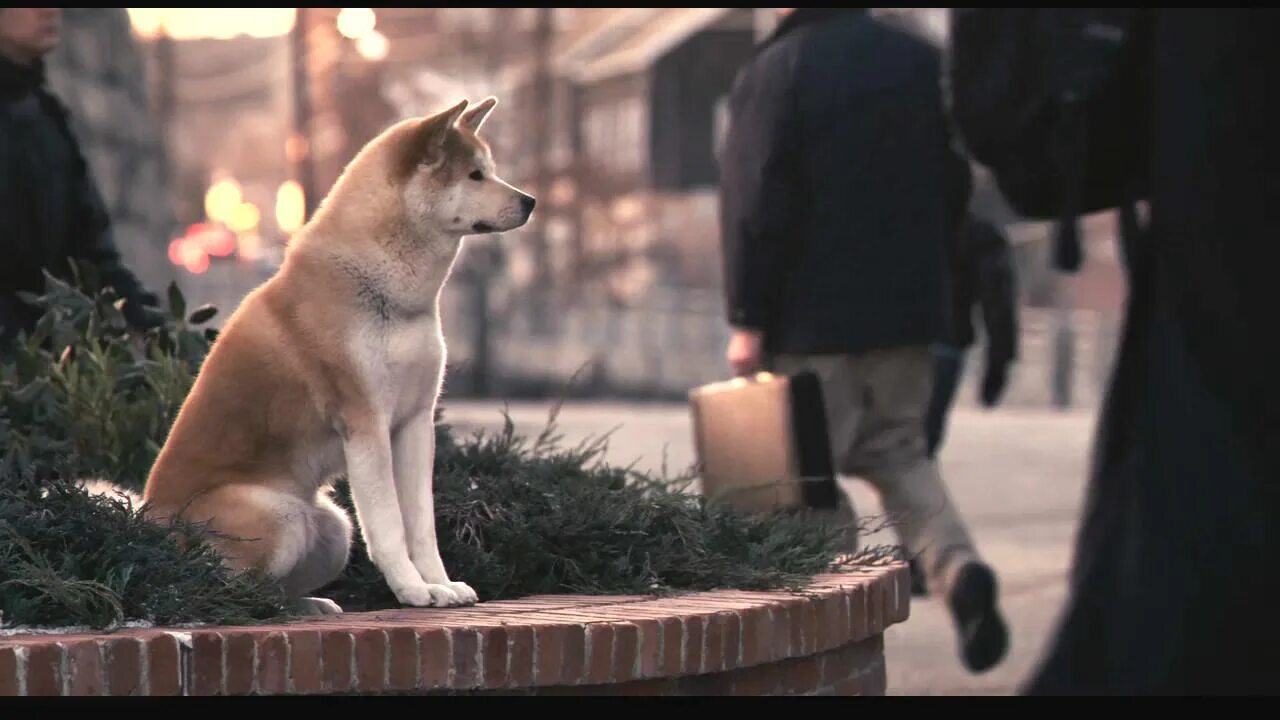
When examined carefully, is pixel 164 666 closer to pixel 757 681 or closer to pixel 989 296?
pixel 757 681

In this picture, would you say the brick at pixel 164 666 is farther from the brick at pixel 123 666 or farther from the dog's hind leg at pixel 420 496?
the dog's hind leg at pixel 420 496

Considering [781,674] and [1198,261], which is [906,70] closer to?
[781,674]

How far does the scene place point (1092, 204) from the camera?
2.43 m

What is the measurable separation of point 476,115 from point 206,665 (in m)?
1.22

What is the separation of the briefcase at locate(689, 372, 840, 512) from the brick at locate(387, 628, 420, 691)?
1.81 meters

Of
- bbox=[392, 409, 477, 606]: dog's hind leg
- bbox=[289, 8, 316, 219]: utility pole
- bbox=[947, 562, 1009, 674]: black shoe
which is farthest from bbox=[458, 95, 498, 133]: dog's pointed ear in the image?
bbox=[289, 8, 316, 219]: utility pole

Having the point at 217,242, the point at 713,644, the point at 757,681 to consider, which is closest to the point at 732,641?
the point at 713,644

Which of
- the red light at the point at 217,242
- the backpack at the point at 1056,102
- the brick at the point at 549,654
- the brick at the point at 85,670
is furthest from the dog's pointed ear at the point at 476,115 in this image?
the red light at the point at 217,242

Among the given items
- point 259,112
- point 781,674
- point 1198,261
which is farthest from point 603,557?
point 259,112

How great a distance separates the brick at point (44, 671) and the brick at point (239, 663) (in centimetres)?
26

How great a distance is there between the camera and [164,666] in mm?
3283

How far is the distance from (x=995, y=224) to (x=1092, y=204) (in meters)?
4.29

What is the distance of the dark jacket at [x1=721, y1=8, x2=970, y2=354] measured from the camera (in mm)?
5793

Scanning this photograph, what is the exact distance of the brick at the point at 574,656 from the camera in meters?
3.46
